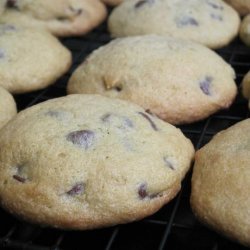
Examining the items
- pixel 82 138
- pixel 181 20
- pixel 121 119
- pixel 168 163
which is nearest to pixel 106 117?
pixel 121 119

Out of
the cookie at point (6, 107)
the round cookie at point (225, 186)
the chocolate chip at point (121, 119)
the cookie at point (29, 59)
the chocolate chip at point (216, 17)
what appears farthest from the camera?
the chocolate chip at point (216, 17)

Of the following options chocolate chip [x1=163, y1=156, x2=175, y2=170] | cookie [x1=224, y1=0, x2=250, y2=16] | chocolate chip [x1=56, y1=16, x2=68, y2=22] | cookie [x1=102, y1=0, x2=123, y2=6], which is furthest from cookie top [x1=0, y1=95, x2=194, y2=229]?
cookie [x1=102, y1=0, x2=123, y2=6]

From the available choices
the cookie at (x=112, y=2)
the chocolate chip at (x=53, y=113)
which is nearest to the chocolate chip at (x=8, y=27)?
the cookie at (x=112, y=2)

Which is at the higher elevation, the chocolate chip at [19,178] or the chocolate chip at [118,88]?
the chocolate chip at [19,178]

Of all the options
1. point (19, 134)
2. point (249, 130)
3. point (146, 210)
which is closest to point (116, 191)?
point (146, 210)

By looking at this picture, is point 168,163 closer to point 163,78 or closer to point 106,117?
point 106,117

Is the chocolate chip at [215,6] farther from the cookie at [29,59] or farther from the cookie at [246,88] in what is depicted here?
the cookie at [29,59]

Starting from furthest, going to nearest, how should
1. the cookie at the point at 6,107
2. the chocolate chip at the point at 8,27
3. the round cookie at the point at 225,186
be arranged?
the chocolate chip at the point at 8,27
the cookie at the point at 6,107
the round cookie at the point at 225,186
